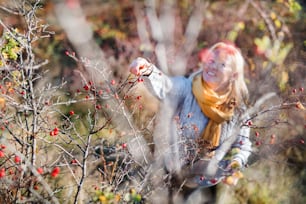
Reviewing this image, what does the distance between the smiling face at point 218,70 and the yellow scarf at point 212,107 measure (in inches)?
1.8

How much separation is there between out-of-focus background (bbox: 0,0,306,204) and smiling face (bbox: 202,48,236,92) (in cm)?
65

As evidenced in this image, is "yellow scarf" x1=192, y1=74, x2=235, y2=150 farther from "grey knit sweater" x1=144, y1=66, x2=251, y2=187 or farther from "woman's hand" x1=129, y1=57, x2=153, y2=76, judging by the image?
"woman's hand" x1=129, y1=57, x2=153, y2=76

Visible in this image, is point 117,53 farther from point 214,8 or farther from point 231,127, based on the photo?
point 231,127

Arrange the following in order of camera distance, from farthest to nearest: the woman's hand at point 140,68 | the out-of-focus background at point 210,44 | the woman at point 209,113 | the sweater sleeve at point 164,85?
the out-of-focus background at point 210,44 < the woman at point 209,113 < the sweater sleeve at point 164,85 < the woman's hand at point 140,68

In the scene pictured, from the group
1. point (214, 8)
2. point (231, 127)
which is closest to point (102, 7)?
point (214, 8)

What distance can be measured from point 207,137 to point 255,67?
2.55 metres

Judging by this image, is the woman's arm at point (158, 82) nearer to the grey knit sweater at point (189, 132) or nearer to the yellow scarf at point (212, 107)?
the grey knit sweater at point (189, 132)

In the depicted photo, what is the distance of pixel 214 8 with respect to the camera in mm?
6539

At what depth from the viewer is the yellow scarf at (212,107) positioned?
2.91 m

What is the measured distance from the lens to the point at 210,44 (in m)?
5.90

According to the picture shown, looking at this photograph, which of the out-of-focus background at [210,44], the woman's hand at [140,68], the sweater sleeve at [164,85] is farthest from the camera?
the out-of-focus background at [210,44]

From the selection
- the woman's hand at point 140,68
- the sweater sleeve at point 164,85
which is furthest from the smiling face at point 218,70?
the woman's hand at point 140,68

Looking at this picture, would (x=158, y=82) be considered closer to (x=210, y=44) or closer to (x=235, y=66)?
(x=235, y=66)

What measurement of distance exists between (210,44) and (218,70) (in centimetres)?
308
